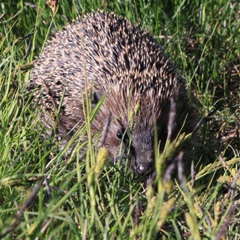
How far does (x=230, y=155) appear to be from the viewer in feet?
15.4

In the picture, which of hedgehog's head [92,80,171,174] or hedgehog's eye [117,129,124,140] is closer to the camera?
hedgehog's head [92,80,171,174]

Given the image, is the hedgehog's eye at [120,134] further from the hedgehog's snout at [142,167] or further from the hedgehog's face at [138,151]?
the hedgehog's snout at [142,167]

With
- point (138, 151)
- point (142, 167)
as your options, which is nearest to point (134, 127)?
point (138, 151)

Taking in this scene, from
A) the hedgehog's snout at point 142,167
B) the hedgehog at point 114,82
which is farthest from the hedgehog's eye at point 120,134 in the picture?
the hedgehog's snout at point 142,167

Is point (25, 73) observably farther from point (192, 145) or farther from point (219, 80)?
point (219, 80)

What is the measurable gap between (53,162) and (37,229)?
3.05ft

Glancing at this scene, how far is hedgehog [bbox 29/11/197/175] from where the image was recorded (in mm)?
4098

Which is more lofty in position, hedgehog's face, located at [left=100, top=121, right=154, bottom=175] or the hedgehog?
the hedgehog

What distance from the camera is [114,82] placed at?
169 inches

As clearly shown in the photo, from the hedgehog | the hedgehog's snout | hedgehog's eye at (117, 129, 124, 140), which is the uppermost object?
the hedgehog

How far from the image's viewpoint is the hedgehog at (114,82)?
4.10m

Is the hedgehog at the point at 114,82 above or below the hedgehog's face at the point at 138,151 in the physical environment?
above

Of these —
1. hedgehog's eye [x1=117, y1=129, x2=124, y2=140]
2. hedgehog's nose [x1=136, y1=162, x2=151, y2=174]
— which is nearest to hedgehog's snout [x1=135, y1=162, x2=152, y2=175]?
hedgehog's nose [x1=136, y1=162, x2=151, y2=174]

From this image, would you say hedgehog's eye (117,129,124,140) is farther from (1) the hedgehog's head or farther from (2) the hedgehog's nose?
(2) the hedgehog's nose
